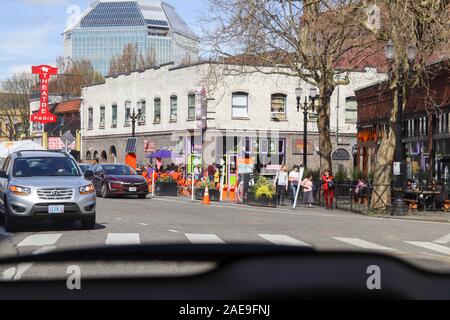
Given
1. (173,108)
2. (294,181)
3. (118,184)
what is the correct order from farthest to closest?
1. (173,108)
2. (118,184)
3. (294,181)

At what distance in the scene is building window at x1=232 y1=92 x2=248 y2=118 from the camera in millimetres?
48688

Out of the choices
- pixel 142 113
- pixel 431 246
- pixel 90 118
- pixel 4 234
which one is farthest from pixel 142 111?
pixel 431 246

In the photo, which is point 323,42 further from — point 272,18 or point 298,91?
point 298,91

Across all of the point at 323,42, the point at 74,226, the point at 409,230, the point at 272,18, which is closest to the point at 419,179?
the point at 323,42

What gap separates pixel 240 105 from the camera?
48812 mm

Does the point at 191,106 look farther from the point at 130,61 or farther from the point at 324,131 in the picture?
the point at 130,61

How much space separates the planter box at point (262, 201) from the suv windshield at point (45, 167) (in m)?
12.9

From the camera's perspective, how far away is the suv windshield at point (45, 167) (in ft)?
52.1

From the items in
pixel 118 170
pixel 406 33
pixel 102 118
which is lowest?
pixel 118 170

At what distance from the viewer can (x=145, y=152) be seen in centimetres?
5416

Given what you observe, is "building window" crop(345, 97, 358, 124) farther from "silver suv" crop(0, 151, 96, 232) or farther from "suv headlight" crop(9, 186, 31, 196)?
"suv headlight" crop(9, 186, 31, 196)

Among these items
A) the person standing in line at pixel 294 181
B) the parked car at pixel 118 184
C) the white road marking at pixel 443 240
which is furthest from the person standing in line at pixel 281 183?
the white road marking at pixel 443 240

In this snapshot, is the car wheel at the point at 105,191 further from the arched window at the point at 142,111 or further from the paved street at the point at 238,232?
the arched window at the point at 142,111

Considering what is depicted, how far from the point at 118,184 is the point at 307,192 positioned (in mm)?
7620
